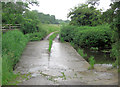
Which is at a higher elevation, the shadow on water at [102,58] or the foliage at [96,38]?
the foliage at [96,38]

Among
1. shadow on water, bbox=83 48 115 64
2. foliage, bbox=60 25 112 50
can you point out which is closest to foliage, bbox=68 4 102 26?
foliage, bbox=60 25 112 50

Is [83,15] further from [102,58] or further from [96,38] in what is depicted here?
[102,58]

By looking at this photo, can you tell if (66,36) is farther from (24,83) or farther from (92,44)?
(24,83)

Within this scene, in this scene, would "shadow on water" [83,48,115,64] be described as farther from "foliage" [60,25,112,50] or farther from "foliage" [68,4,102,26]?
"foliage" [68,4,102,26]

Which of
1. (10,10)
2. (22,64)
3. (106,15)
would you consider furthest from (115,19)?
(22,64)

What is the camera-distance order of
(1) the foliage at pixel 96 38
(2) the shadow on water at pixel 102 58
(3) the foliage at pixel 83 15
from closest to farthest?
(2) the shadow on water at pixel 102 58, (1) the foliage at pixel 96 38, (3) the foliage at pixel 83 15

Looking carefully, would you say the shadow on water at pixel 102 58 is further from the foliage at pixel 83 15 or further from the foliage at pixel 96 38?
the foliage at pixel 83 15

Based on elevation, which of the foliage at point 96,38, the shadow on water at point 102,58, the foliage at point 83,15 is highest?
the foliage at point 83,15

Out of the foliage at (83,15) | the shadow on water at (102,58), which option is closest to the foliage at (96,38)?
the shadow on water at (102,58)

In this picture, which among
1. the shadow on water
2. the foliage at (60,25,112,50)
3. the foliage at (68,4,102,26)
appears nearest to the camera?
the shadow on water

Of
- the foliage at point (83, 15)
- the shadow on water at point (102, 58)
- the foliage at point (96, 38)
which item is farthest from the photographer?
Result: the foliage at point (83, 15)

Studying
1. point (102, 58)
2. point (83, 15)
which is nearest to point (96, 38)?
point (102, 58)

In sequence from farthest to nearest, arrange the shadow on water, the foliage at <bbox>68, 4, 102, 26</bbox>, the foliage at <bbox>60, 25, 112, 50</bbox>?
the foliage at <bbox>68, 4, 102, 26</bbox> < the foliage at <bbox>60, 25, 112, 50</bbox> < the shadow on water

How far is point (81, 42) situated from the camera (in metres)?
14.9
